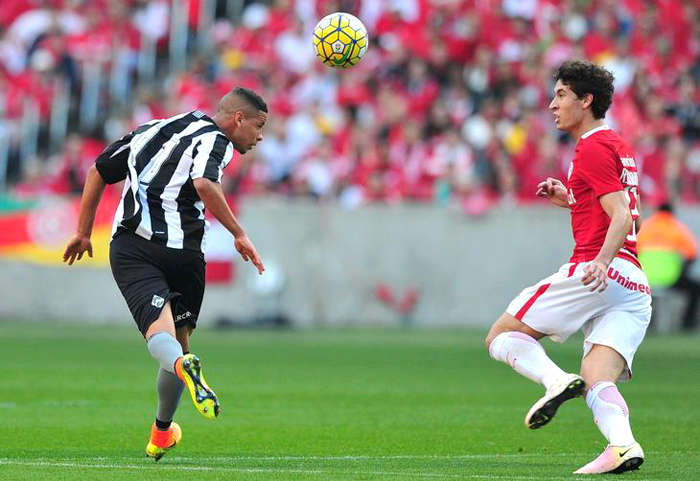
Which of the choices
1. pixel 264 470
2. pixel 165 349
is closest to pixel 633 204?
pixel 264 470

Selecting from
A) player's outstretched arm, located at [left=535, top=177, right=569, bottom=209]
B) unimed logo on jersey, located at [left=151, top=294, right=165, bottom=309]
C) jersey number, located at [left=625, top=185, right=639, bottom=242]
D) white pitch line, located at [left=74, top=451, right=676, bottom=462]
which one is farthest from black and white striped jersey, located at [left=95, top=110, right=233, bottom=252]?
jersey number, located at [left=625, top=185, right=639, bottom=242]

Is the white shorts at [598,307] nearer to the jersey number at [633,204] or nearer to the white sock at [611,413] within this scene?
the jersey number at [633,204]

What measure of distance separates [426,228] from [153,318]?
1436 cm

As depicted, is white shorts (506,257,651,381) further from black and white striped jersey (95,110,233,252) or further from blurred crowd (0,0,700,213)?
blurred crowd (0,0,700,213)

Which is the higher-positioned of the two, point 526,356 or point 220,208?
point 220,208

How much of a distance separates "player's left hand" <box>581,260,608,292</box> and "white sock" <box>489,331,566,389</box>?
0.56 m

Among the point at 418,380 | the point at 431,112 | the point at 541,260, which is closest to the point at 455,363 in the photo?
the point at 418,380

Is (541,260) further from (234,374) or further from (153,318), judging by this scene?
(153,318)

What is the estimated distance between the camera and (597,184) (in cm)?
775

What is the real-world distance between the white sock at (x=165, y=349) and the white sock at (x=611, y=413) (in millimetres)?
2324

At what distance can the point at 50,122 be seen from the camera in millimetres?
26438

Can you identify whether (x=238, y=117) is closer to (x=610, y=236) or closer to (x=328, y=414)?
(x=610, y=236)

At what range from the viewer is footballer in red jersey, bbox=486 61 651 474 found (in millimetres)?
7707

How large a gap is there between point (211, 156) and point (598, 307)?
239 centimetres
